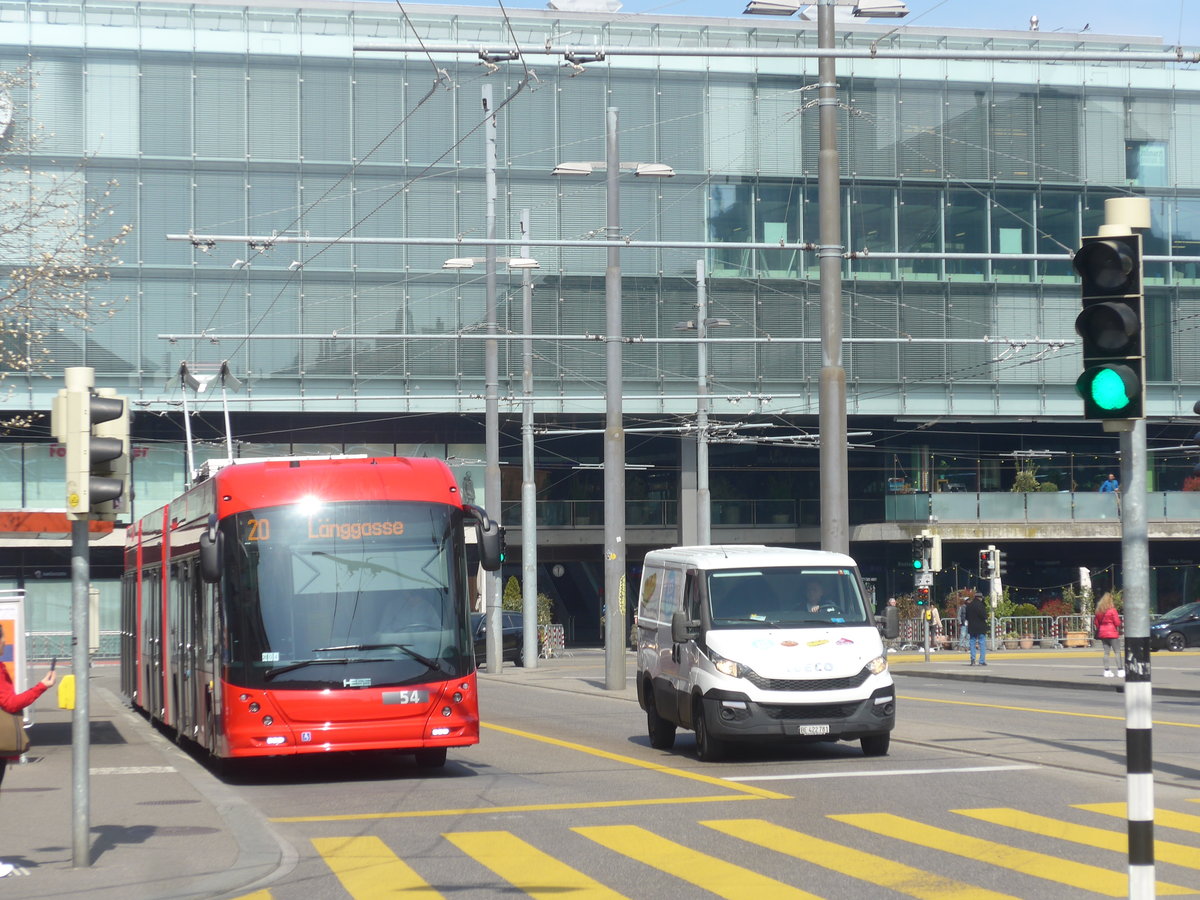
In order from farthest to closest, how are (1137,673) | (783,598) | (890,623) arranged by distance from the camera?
1. (890,623)
2. (783,598)
3. (1137,673)

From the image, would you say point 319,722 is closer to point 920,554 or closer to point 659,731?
point 659,731

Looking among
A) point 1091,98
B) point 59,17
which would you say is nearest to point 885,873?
point 59,17

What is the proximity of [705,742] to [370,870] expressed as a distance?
6616mm

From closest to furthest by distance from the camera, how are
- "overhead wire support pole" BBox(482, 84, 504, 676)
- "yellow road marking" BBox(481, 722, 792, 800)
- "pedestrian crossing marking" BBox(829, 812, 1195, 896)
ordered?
"pedestrian crossing marking" BBox(829, 812, 1195, 896) → "yellow road marking" BBox(481, 722, 792, 800) → "overhead wire support pole" BBox(482, 84, 504, 676)

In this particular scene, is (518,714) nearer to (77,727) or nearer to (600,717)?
(600,717)

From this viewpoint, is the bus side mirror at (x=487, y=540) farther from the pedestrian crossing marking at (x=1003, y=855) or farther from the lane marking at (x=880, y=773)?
the pedestrian crossing marking at (x=1003, y=855)

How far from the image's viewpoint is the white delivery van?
1597 centimetres

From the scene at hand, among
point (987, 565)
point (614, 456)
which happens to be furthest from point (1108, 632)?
point (987, 565)

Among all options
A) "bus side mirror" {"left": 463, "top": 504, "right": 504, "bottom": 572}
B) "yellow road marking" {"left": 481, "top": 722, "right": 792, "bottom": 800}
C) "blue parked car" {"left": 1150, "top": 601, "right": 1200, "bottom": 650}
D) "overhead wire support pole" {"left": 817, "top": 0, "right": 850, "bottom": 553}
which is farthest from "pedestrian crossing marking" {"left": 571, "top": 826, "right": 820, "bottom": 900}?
"blue parked car" {"left": 1150, "top": 601, "right": 1200, "bottom": 650}

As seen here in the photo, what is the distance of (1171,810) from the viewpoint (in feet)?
40.8

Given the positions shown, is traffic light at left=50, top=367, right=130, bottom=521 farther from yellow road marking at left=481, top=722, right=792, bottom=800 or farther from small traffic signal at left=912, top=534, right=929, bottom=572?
small traffic signal at left=912, top=534, right=929, bottom=572

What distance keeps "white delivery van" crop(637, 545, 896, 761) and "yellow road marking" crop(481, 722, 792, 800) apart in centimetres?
60

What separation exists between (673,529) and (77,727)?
168 feet

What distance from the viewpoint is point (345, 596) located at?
15945 millimetres
